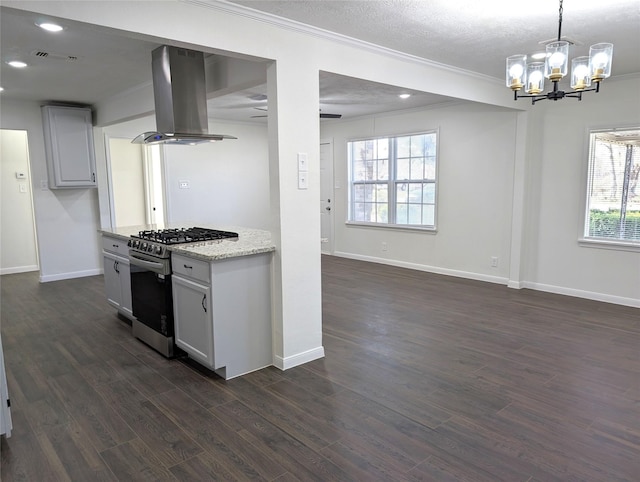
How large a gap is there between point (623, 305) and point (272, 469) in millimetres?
4338

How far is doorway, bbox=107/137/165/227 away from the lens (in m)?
7.01

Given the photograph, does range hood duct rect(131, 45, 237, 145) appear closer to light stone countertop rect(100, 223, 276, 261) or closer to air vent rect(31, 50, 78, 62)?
air vent rect(31, 50, 78, 62)

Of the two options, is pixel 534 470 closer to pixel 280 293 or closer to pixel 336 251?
pixel 280 293

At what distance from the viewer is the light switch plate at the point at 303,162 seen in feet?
10.0

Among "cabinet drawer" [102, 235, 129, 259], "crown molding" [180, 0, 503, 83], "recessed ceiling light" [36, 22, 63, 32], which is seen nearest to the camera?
"crown molding" [180, 0, 503, 83]

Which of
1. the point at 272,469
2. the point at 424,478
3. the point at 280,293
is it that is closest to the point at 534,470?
the point at 424,478

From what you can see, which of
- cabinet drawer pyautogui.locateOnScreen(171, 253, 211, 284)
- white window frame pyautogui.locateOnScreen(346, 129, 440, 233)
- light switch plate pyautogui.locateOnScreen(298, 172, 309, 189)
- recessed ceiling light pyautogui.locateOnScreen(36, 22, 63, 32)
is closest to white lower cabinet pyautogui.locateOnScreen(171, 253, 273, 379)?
cabinet drawer pyautogui.locateOnScreen(171, 253, 211, 284)

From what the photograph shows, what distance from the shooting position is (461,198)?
596cm

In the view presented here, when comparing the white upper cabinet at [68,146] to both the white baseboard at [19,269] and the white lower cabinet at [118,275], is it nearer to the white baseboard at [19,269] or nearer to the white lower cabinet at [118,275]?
the white baseboard at [19,269]

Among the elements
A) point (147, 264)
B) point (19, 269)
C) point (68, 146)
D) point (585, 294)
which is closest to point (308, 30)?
point (147, 264)

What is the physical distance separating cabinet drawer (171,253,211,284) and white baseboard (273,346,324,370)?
0.80 meters

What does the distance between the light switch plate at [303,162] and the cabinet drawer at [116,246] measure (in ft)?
6.10

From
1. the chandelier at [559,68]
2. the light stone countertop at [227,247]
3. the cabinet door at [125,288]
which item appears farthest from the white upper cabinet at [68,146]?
the chandelier at [559,68]

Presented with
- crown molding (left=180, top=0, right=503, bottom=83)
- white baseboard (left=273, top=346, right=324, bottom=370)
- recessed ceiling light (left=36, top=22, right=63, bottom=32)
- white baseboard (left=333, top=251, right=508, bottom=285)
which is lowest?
white baseboard (left=273, top=346, right=324, bottom=370)
